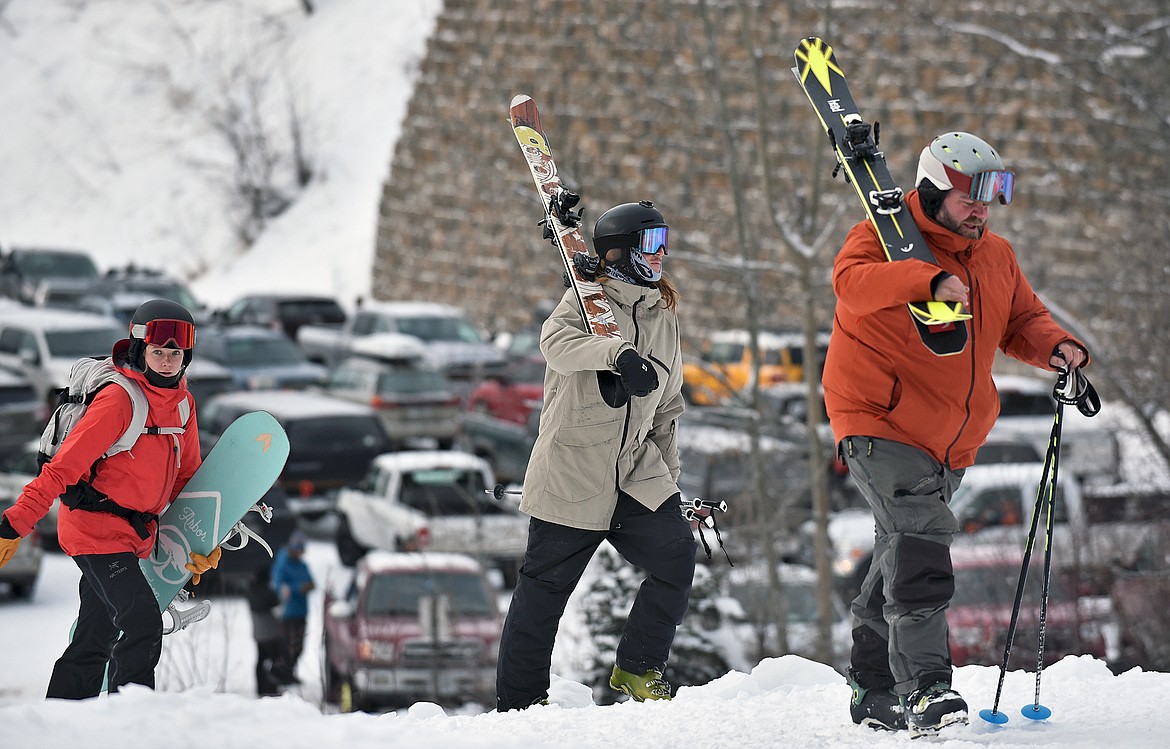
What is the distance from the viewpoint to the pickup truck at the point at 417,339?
21.8 meters

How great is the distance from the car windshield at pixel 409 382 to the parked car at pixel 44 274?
37.3ft

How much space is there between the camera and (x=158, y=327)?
4.78 metres

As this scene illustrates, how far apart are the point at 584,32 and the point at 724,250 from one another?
5776mm

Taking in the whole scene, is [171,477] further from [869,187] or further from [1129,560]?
[1129,560]

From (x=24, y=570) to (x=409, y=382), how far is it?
22.7 feet

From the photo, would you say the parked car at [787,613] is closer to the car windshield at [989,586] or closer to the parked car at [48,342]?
the car windshield at [989,586]

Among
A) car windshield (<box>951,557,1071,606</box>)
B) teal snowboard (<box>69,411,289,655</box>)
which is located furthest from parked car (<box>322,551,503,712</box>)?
teal snowboard (<box>69,411,289,655</box>)

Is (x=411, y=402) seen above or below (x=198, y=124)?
below

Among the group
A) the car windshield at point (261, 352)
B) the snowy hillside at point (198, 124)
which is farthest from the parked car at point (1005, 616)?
the snowy hillside at point (198, 124)

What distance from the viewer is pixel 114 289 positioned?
28344mm

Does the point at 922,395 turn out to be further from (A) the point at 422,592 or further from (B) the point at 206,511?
(A) the point at 422,592

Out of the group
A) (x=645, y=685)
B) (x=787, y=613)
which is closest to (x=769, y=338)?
(x=787, y=613)

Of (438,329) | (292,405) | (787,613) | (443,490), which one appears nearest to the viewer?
(787,613)

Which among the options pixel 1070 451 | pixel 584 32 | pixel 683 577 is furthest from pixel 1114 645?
pixel 584 32
